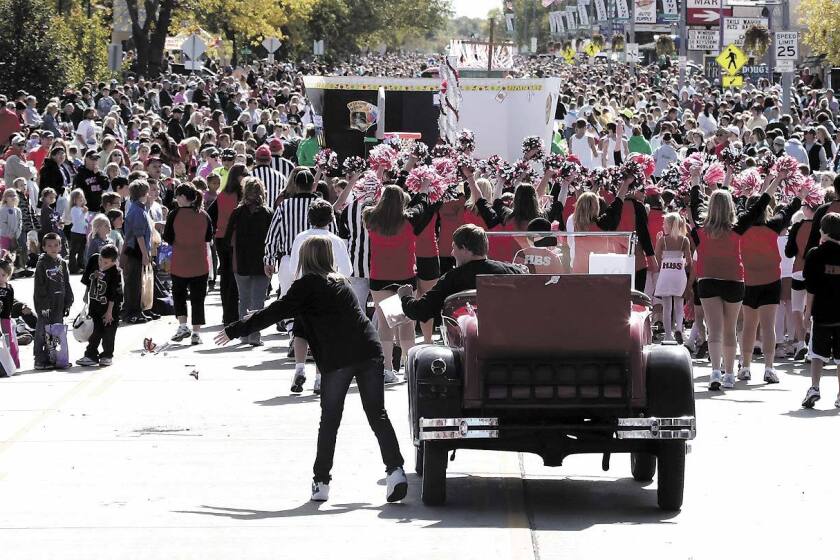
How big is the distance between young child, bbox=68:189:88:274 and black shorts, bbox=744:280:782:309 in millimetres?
10432

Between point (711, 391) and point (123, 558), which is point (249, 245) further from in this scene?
point (123, 558)

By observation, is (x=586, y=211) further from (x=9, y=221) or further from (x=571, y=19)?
(x=571, y=19)

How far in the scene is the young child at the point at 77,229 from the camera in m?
22.3

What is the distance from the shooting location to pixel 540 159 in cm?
1836

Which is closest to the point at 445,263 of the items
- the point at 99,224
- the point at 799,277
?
the point at 799,277

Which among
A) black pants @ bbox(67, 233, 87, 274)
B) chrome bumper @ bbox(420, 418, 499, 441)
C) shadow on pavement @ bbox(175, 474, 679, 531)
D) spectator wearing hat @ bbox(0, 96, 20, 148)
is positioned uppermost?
spectator wearing hat @ bbox(0, 96, 20, 148)

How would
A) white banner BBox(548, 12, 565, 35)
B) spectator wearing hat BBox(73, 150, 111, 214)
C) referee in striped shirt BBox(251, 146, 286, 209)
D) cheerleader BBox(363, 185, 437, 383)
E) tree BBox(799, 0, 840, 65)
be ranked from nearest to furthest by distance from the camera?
cheerleader BBox(363, 185, 437, 383) < referee in striped shirt BBox(251, 146, 286, 209) < spectator wearing hat BBox(73, 150, 111, 214) < tree BBox(799, 0, 840, 65) < white banner BBox(548, 12, 565, 35)

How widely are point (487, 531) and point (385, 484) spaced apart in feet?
4.81

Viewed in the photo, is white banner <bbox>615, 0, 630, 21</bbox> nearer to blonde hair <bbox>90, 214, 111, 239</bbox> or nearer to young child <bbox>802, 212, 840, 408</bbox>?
blonde hair <bbox>90, 214, 111, 239</bbox>

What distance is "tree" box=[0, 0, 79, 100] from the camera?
1554 inches

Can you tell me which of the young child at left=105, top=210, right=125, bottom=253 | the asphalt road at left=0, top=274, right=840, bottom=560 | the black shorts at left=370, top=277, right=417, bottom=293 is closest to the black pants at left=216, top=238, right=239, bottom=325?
the young child at left=105, top=210, right=125, bottom=253

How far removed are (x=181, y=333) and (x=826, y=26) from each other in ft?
169

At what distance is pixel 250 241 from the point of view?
1680 cm

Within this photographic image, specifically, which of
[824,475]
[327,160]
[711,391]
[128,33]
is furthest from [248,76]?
[824,475]
